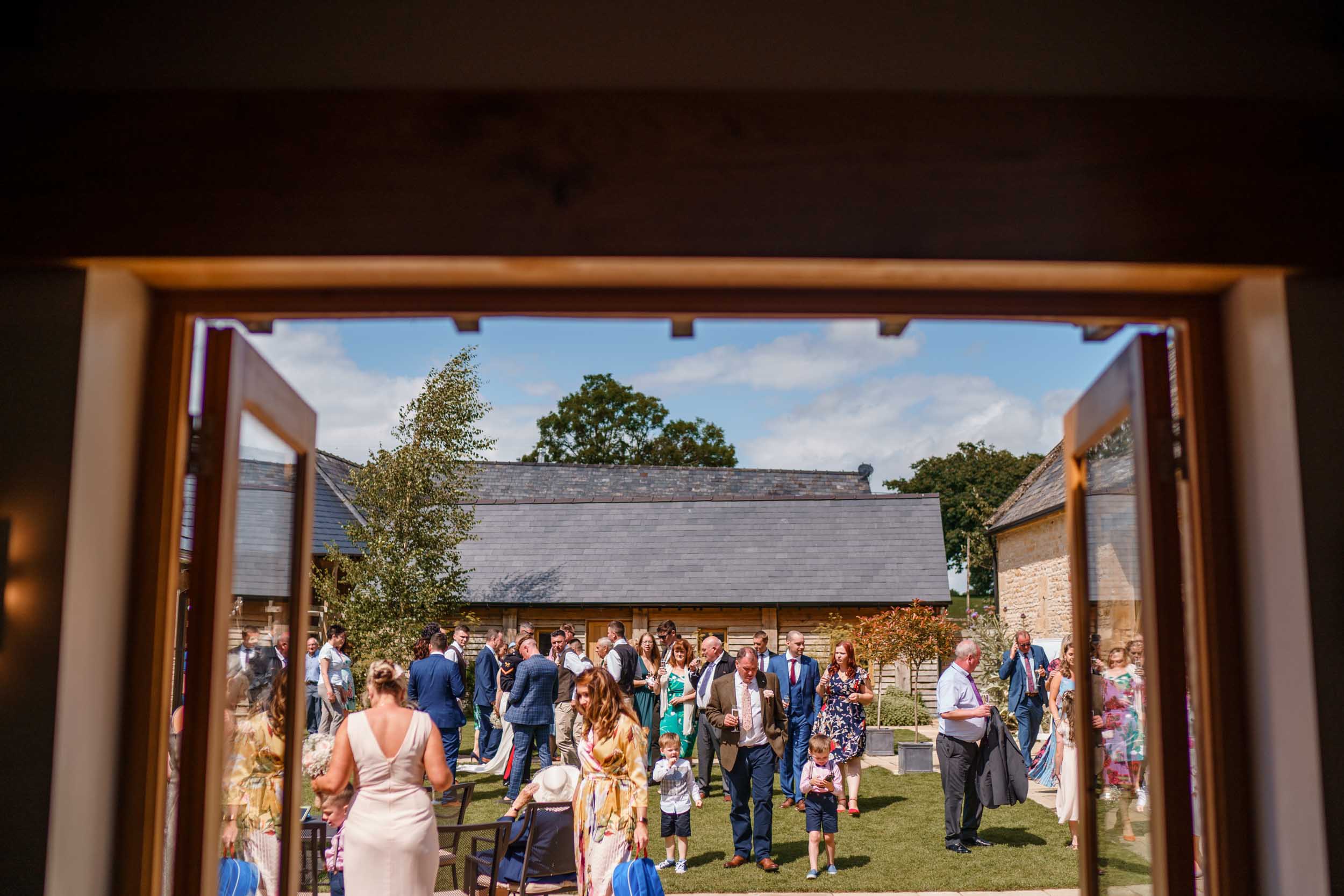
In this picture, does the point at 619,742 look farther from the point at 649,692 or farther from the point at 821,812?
the point at 649,692

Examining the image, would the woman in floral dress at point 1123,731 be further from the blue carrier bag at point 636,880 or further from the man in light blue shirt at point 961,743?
the man in light blue shirt at point 961,743

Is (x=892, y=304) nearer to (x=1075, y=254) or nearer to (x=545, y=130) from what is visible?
(x=1075, y=254)

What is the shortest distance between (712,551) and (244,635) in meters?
21.2

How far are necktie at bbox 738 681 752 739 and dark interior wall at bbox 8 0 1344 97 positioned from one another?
6620 mm

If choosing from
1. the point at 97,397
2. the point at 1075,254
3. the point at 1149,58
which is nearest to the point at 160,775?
the point at 97,397

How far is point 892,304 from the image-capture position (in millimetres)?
2533

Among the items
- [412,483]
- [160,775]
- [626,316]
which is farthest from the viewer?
[412,483]

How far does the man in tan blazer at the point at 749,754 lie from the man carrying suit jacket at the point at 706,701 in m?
0.92

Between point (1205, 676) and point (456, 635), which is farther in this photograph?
point (456, 635)

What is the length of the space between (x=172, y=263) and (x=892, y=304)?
→ 1.65m

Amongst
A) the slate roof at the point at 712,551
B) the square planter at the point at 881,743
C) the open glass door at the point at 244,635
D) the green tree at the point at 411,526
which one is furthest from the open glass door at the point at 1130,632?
the slate roof at the point at 712,551

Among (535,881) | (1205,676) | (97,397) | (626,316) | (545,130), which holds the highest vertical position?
(545,130)

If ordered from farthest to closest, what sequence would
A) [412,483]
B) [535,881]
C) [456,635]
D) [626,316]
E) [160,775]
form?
1. [412,483]
2. [456,635]
3. [535,881]
4. [626,316]
5. [160,775]

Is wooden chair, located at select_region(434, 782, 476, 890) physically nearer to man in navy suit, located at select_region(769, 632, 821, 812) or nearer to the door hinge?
man in navy suit, located at select_region(769, 632, 821, 812)
